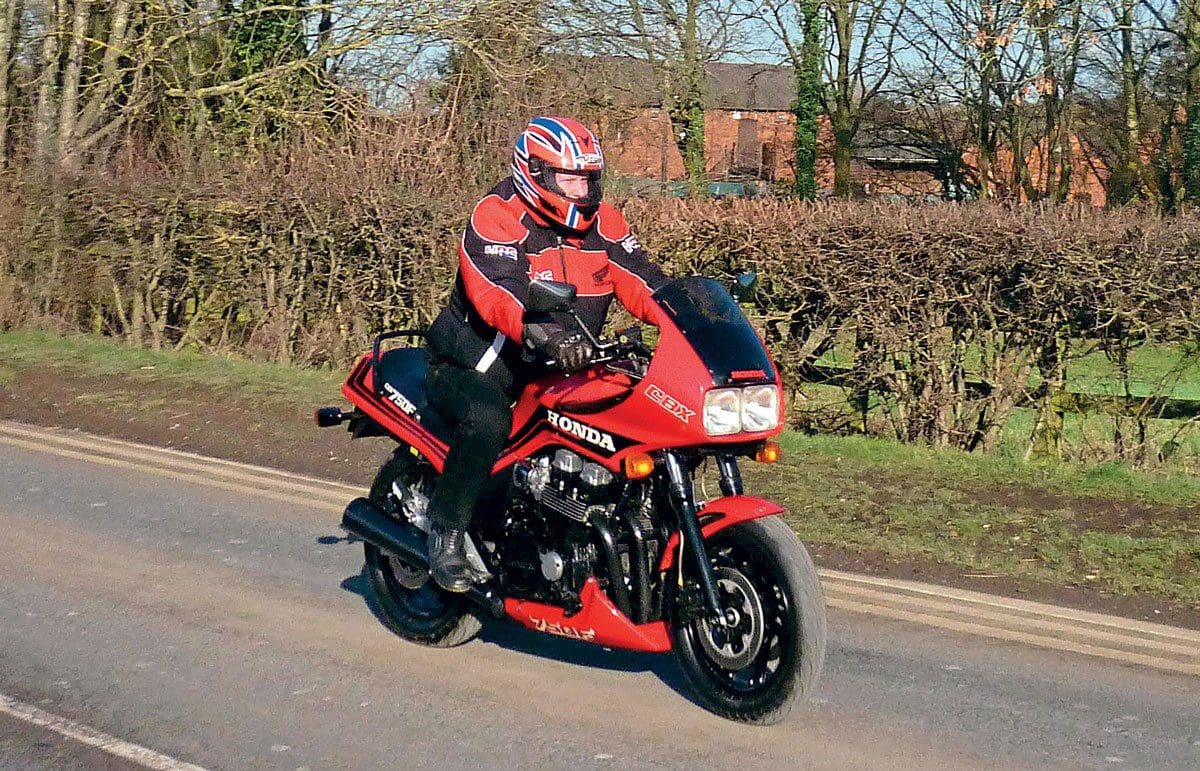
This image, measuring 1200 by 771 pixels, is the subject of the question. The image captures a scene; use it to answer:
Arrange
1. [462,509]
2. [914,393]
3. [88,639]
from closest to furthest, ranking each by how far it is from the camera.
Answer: [462,509], [88,639], [914,393]

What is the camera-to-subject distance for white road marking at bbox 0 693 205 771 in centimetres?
485

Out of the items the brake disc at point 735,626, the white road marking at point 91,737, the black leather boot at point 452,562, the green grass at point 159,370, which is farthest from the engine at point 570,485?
the green grass at point 159,370

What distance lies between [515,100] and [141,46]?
569cm

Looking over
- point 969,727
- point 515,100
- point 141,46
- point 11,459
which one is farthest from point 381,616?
point 141,46

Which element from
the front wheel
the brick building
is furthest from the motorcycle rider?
the brick building

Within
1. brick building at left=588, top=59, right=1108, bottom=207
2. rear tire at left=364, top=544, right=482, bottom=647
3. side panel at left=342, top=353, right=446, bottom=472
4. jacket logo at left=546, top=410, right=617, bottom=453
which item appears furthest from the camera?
brick building at left=588, top=59, right=1108, bottom=207

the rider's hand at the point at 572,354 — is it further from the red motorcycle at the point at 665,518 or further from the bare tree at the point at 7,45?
the bare tree at the point at 7,45

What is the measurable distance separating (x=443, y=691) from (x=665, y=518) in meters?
1.22

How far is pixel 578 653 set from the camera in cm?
621

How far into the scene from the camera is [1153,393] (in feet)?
36.0

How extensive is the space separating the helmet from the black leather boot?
131 centimetres

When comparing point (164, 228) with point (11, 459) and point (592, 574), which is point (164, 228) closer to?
point (11, 459)

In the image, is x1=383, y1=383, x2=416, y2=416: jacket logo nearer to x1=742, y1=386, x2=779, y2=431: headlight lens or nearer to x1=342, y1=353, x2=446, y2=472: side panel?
x1=342, y1=353, x2=446, y2=472: side panel

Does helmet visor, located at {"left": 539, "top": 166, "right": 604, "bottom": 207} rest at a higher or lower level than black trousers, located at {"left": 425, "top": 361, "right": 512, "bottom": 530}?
higher
